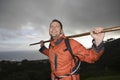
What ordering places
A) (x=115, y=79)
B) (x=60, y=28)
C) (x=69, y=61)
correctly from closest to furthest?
(x=69, y=61) < (x=60, y=28) < (x=115, y=79)

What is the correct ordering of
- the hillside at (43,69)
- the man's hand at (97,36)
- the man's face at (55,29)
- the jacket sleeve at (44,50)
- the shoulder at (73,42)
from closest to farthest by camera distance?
the man's hand at (97,36), the shoulder at (73,42), the man's face at (55,29), the jacket sleeve at (44,50), the hillside at (43,69)

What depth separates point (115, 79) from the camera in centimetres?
2048

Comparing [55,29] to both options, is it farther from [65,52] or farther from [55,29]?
[65,52]

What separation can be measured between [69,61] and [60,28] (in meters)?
0.73

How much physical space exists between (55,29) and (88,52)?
3.00ft

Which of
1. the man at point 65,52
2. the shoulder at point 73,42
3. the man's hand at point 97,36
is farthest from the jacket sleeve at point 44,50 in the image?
the man's hand at point 97,36

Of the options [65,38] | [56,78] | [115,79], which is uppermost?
[65,38]

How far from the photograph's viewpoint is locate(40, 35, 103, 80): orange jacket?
390 centimetres

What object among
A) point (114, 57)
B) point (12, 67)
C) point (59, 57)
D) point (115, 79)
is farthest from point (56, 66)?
point (114, 57)

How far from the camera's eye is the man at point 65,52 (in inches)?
151

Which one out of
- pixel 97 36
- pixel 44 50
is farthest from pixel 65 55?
pixel 44 50

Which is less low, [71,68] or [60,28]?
[60,28]

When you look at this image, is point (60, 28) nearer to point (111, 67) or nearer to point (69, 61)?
point (69, 61)

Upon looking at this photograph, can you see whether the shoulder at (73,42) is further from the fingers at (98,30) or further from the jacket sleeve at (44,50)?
the jacket sleeve at (44,50)
